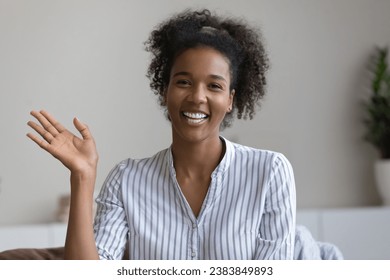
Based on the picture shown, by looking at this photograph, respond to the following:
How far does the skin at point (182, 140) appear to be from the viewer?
5.60 feet

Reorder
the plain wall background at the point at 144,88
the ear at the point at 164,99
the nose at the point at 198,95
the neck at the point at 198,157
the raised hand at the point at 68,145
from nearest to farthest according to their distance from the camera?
the raised hand at the point at 68,145, the nose at the point at 198,95, the neck at the point at 198,157, the ear at the point at 164,99, the plain wall background at the point at 144,88

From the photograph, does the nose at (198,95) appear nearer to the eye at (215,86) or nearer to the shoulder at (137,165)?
the eye at (215,86)

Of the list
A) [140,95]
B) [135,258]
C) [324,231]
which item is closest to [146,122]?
[140,95]

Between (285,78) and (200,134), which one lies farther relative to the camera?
(285,78)

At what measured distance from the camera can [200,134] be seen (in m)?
1.89

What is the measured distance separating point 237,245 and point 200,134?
0.30 m

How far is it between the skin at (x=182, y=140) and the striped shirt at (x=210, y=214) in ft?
0.12

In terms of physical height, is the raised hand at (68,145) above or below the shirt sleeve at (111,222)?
above

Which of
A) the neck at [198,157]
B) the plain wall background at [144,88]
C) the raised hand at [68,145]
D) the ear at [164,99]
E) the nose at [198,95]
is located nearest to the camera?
the raised hand at [68,145]

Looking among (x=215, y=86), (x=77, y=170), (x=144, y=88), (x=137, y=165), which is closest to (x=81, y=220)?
(x=77, y=170)

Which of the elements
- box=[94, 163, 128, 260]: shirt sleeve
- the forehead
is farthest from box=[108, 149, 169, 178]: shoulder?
the forehead

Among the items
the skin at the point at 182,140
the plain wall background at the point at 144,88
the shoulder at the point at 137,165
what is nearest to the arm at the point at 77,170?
the skin at the point at 182,140

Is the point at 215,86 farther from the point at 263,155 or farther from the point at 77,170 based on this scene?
the point at 77,170

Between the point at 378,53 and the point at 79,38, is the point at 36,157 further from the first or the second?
the point at 378,53
